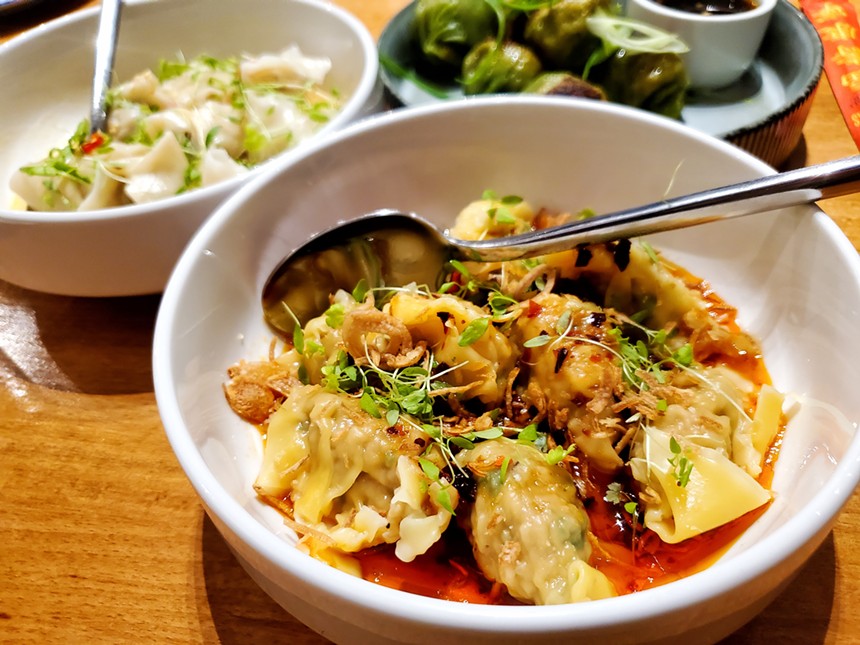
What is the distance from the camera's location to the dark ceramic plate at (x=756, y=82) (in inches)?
84.4

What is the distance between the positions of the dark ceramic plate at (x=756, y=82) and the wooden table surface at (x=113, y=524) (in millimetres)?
476

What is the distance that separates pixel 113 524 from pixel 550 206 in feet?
4.11

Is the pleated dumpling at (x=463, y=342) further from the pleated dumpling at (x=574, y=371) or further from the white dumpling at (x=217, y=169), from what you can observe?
the white dumpling at (x=217, y=169)

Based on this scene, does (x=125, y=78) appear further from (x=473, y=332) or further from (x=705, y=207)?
(x=705, y=207)

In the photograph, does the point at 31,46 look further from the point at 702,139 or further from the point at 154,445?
the point at 702,139

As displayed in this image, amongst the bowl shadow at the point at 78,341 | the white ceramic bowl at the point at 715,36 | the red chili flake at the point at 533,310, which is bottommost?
the bowl shadow at the point at 78,341

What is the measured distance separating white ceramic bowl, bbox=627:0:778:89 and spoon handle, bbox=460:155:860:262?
4.10 feet

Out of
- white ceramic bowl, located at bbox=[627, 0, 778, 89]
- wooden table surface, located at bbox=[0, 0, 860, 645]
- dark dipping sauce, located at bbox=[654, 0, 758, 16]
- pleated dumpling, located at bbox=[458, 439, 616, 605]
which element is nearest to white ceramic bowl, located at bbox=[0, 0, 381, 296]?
wooden table surface, located at bbox=[0, 0, 860, 645]

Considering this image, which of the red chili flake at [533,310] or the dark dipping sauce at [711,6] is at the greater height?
the dark dipping sauce at [711,6]

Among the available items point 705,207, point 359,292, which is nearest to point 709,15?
point 705,207

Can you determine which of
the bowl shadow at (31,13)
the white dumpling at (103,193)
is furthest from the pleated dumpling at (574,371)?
the bowl shadow at (31,13)

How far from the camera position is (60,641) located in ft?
3.82

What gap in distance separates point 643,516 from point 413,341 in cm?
55

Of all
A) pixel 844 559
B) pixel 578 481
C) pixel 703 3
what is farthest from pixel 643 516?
pixel 703 3
